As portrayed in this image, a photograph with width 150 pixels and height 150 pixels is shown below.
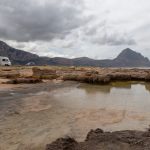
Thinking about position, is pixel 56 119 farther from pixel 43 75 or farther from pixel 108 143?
pixel 43 75

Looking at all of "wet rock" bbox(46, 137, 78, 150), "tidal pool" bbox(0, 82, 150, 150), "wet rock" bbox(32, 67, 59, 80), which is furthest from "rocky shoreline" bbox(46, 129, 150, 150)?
"wet rock" bbox(32, 67, 59, 80)

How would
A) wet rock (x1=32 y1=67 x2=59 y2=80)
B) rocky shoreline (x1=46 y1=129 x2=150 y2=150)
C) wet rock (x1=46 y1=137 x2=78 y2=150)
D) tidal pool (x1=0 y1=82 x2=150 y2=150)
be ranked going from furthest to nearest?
wet rock (x1=32 y1=67 x2=59 y2=80) → tidal pool (x1=0 y1=82 x2=150 y2=150) → wet rock (x1=46 y1=137 x2=78 y2=150) → rocky shoreline (x1=46 y1=129 x2=150 y2=150)

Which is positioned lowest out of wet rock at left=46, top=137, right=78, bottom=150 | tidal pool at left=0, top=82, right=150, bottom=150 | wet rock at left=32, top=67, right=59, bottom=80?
tidal pool at left=0, top=82, right=150, bottom=150

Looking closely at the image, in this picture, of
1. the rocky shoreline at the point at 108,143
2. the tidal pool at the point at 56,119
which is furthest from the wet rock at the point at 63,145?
the tidal pool at the point at 56,119

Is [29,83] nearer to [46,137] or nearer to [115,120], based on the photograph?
[115,120]

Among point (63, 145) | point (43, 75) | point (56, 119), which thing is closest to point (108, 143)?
point (63, 145)

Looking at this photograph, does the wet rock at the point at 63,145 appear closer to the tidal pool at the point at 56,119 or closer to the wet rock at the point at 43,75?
the tidal pool at the point at 56,119

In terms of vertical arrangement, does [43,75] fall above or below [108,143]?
above

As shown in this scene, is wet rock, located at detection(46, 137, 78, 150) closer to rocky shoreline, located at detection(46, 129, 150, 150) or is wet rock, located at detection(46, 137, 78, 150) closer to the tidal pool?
rocky shoreline, located at detection(46, 129, 150, 150)

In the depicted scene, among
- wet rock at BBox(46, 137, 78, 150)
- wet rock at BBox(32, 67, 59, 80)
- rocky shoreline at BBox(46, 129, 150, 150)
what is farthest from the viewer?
wet rock at BBox(32, 67, 59, 80)

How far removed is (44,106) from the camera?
15.6 metres

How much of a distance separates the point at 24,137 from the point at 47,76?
26.7 metres

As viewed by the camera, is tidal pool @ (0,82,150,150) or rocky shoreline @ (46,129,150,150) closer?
rocky shoreline @ (46,129,150,150)

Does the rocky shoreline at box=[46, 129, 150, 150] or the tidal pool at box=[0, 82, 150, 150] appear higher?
the rocky shoreline at box=[46, 129, 150, 150]
